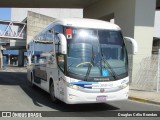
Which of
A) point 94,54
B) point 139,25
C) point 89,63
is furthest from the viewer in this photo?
point 139,25

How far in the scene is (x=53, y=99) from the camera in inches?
523

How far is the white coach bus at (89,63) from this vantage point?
1128 cm

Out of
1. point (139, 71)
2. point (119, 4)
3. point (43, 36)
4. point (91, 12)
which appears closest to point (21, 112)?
point (43, 36)

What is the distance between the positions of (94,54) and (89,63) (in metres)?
0.39

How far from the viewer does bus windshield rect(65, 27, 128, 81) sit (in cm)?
1147

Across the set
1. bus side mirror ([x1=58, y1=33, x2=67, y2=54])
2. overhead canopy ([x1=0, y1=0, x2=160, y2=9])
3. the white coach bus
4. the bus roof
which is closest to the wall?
overhead canopy ([x1=0, y1=0, x2=160, y2=9])

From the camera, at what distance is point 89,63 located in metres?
11.5

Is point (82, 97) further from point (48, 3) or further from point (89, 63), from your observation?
point (48, 3)

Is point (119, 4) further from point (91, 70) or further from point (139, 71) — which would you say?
point (91, 70)

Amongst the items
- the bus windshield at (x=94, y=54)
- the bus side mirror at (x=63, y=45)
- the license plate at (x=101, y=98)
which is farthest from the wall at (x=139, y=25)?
the bus side mirror at (x=63, y=45)

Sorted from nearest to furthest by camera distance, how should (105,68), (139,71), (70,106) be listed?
(105,68)
(70,106)
(139,71)

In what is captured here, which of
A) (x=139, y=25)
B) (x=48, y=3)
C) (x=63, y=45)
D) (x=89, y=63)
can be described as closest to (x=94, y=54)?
(x=89, y=63)

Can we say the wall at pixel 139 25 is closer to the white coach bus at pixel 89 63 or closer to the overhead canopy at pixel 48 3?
the overhead canopy at pixel 48 3

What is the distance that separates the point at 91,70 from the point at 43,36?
5.43 metres
